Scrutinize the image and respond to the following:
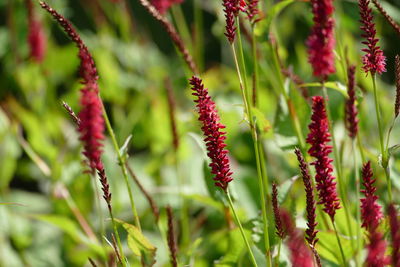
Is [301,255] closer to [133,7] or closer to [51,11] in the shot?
[51,11]

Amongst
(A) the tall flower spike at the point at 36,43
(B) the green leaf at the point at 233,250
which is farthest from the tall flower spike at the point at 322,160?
(A) the tall flower spike at the point at 36,43

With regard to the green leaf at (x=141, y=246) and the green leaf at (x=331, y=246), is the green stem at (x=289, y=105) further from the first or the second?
the green leaf at (x=141, y=246)

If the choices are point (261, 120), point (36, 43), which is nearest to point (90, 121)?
point (261, 120)

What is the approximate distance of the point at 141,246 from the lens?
79cm

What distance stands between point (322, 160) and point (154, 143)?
1.11 metres

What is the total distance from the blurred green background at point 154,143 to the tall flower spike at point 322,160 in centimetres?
19

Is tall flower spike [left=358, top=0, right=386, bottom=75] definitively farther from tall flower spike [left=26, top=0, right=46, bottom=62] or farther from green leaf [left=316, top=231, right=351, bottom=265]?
tall flower spike [left=26, top=0, right=46, bottom=62]

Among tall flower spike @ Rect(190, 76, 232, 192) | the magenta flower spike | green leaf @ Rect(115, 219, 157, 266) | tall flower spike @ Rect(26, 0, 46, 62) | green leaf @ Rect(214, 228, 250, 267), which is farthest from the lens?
tall flower spike @ Rect(26, 0, 46, 62)

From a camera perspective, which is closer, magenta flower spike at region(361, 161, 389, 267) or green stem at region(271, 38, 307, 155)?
magenta flower spike at region(361, 161, 389, 267)

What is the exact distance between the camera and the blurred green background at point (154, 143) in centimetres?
105

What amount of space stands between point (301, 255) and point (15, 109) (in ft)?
4.66

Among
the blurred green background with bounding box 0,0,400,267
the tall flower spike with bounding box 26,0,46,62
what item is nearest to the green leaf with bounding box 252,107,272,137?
the blurred green background with bounding box 0,0,400,267

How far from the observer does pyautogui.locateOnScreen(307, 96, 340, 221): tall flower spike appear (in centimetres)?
62

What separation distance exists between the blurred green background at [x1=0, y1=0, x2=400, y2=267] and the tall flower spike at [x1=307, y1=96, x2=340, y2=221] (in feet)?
0.62
